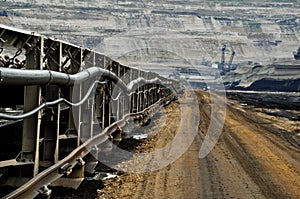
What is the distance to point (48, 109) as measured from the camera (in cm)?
735

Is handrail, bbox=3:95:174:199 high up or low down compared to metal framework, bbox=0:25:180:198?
down

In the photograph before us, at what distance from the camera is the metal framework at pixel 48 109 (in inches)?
243

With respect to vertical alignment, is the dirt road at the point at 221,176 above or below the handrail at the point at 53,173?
below

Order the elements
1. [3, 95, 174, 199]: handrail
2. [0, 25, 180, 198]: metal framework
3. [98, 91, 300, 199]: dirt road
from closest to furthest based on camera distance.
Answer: [3, 95, 174, 199]: handrail, [0, 25, 180, 198]: metal framework, [98, 91, 300, 199]: dirt road

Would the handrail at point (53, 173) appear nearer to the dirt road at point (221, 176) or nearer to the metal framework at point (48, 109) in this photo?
the metal framework at point (48, 109)

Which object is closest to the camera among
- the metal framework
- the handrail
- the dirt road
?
the handrail

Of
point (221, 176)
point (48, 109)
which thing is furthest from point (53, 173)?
point (221, 176)

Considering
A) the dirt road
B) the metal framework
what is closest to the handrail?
the metal framework

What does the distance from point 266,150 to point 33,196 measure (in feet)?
29.7

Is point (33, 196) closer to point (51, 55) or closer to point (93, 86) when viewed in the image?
point (51, 55)

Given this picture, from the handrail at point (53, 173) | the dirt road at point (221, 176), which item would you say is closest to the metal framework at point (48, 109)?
the handrail at point (53, 173)

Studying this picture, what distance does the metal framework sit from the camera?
20.2ft

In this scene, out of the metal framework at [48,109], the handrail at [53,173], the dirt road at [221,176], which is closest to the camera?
the handrail at [53,173]

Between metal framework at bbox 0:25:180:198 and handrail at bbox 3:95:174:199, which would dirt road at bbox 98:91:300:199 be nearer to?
handrail at bbox 3:95:174:199
